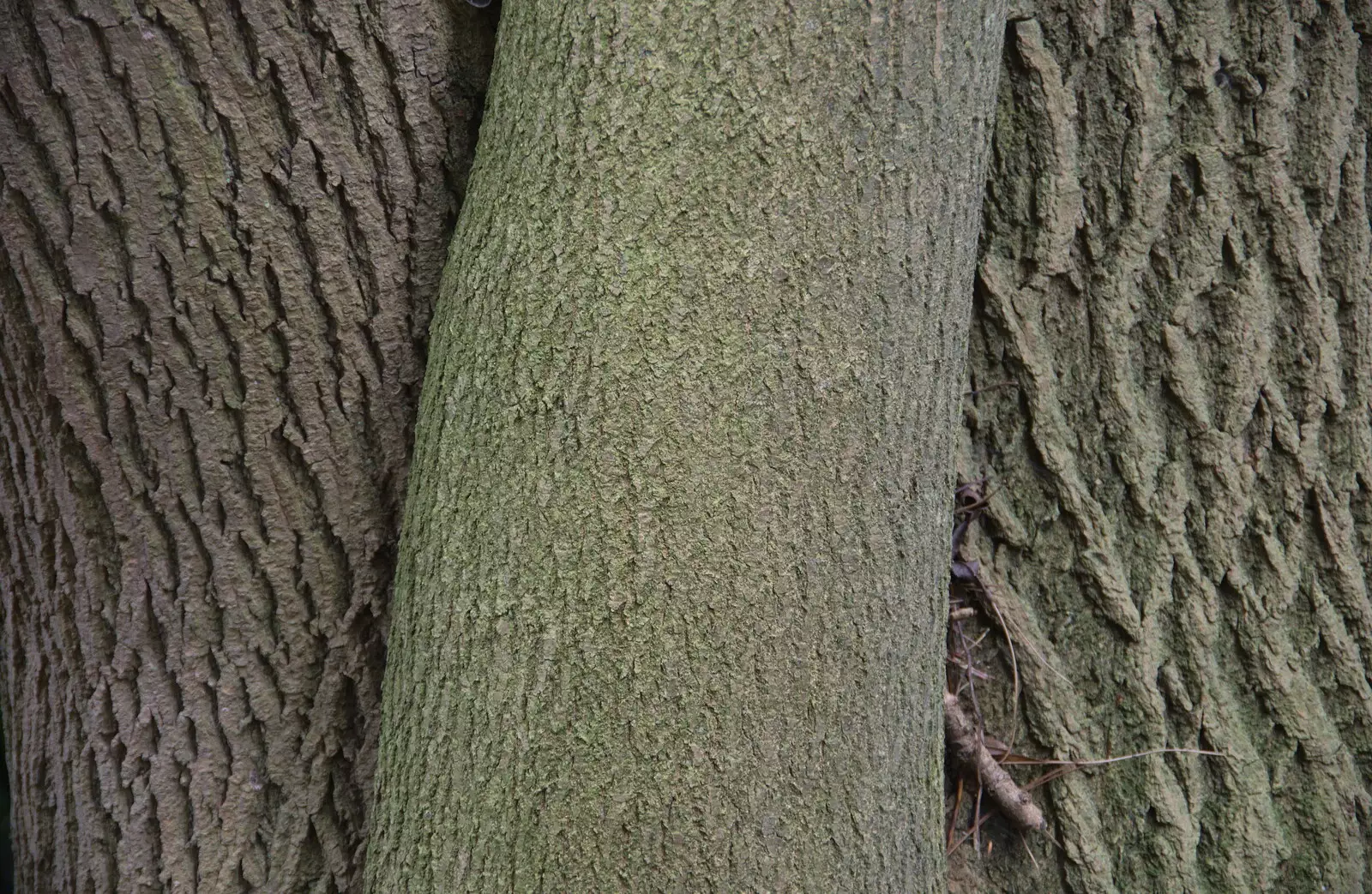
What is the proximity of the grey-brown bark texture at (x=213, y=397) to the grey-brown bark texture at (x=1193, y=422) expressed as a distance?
101 centimetres

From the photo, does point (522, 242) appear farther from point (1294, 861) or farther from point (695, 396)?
point (1294, 861)

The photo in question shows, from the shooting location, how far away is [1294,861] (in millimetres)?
1625

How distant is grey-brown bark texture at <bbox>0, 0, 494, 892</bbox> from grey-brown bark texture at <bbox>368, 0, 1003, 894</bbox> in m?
0.25

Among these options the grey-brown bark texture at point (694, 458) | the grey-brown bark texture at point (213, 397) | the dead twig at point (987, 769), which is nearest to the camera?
the grey-brown bark texture at point (694, 458)

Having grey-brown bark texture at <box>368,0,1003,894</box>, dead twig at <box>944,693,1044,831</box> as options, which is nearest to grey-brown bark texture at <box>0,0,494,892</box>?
grey-brown bark texture at <box>368,0,1003,894</box>

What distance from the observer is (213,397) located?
1.36m

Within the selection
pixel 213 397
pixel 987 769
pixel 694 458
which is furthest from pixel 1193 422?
pixel 213 397

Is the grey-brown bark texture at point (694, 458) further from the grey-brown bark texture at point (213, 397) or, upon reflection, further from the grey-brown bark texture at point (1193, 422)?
the grey-brown bark texture at point (1193, 422)

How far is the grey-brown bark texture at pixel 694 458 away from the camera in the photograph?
120cm

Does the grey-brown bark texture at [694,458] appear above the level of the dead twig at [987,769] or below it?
above

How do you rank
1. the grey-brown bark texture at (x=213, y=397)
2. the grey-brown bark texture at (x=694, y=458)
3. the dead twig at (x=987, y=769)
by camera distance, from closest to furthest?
1. the grey-brown bark texture at (x=694, y=458)
2. the grey-brown bark texture at (x=213, y=397)
3. the dead twig at (x=987, y=769)

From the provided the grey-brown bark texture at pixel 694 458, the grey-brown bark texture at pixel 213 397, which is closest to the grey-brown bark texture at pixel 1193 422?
the grey-brown bark texture at pixel 694 458

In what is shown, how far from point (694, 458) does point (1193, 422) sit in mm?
961

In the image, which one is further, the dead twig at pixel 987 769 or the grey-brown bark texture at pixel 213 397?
the dead twig at pixel 987 769
